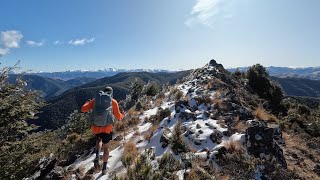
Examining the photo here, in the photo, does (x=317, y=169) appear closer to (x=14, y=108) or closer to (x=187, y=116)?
(x=187, y=116)

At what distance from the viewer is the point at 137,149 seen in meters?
11.5

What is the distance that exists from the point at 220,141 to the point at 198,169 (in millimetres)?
2774

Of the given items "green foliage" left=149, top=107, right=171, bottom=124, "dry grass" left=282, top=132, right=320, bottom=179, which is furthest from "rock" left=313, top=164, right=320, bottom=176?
"green foliage" left=149, top=107, right=171, bottom=124

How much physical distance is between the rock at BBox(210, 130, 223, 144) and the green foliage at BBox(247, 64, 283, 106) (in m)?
15.9

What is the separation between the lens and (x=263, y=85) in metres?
28.7

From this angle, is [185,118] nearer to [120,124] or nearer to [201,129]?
[201,129]

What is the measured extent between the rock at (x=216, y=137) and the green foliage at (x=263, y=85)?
1588 centimetres

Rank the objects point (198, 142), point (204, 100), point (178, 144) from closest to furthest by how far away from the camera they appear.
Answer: point (178, 144) → point (198, 142) → point (204, 100)

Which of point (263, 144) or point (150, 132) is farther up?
point (263, 144)

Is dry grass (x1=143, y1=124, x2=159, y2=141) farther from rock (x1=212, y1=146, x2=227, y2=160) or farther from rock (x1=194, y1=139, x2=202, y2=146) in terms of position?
rock (x1=212, y1=146, x2=227, y2=160)

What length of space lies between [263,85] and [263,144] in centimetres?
1988

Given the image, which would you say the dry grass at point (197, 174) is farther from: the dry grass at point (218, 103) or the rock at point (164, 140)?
the dry grass at point (218, 103)

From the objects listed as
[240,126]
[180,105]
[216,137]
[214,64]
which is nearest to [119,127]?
[180,105]

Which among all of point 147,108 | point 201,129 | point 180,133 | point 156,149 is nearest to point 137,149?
point 156,149
